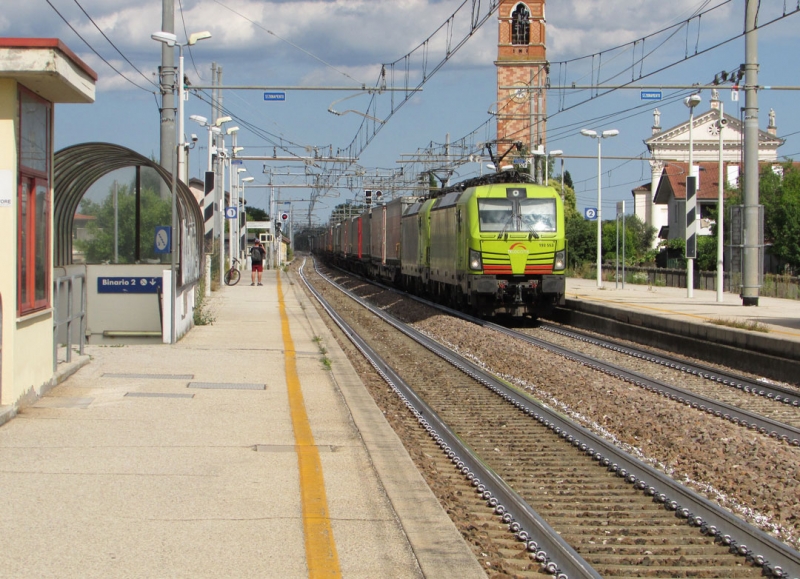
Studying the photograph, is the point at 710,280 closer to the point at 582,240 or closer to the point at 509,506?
the point at 582,240

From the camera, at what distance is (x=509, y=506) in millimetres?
6703

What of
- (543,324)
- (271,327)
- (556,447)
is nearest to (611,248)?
(543,324)

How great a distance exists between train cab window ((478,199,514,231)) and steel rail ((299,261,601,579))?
10.8m

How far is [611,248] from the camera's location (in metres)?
58.4

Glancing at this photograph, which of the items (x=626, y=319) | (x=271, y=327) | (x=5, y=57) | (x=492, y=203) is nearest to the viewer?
(x=5, y=57)

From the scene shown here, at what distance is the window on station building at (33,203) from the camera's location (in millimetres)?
8328

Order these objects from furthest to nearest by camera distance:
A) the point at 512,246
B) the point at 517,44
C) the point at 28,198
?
1. the point at 517,44
2. the point at 512,246
3. the point at 28,198

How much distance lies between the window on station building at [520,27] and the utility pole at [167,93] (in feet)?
175

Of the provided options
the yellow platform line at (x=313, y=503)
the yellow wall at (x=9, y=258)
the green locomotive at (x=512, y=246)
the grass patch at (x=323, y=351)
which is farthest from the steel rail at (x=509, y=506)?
the green locomotive at (x=512, y=246)

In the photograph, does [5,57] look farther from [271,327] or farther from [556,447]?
[271,327]

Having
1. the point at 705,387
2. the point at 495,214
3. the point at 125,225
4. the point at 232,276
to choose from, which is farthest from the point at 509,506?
the point at 232,276

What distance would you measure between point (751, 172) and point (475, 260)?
6507mm

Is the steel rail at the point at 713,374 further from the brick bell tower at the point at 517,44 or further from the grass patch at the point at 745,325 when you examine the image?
the brick bell tower at the point at 517,44

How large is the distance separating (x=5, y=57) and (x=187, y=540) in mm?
4500
